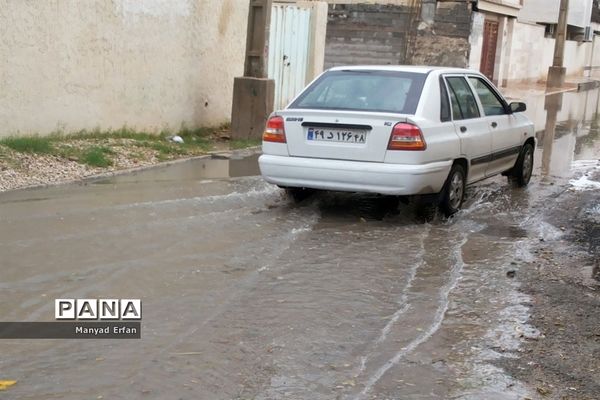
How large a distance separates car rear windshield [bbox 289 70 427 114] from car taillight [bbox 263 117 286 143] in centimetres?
30

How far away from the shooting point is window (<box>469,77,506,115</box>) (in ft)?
30.9

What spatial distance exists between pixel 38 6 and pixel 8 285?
555 cm

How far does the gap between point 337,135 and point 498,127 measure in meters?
2.47

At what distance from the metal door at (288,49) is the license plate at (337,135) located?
6880mm

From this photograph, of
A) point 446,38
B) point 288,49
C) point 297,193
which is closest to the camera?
point 297,193

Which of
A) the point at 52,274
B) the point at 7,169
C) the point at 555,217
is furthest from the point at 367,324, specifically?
the point at 7,169

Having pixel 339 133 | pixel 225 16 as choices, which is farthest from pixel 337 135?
pixel 225 16

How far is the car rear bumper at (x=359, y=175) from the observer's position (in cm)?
779

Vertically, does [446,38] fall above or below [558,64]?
above

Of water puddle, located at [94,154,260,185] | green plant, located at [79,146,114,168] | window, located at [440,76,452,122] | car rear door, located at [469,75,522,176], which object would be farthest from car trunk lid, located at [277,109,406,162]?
green plant, located at [79,146,114,168]

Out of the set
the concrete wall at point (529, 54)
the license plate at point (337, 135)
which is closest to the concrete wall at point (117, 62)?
the license plate at point (337, 135)

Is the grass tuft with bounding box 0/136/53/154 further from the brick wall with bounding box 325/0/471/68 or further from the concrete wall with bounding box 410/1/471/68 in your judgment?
the concrete wall with bounding box 410/1/471/68

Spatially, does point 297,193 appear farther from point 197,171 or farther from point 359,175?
point 197,171

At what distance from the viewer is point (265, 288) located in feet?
19.4
